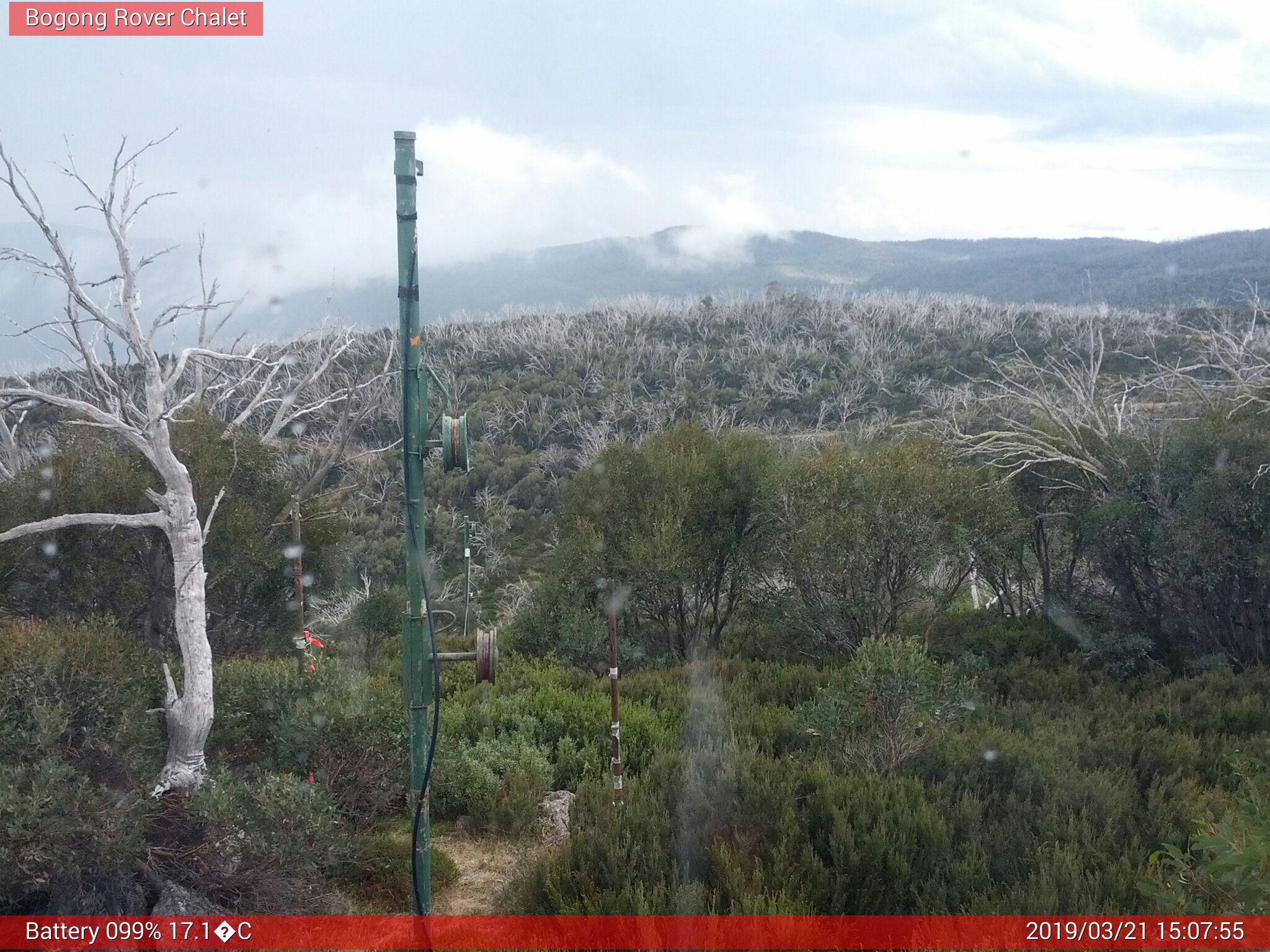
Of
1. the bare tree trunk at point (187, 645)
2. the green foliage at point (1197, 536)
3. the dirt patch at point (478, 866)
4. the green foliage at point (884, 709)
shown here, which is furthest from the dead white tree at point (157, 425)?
the green foliage at point (1197, 536)

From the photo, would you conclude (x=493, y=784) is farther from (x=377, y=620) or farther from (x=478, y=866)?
(x=377, y=620)

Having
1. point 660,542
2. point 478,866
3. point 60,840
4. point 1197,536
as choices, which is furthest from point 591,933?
point 1197,536

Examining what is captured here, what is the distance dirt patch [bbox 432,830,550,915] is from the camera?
5945 mm

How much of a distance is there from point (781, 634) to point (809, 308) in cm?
4159

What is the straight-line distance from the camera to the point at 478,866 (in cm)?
657

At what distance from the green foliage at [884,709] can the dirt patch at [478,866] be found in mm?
2492

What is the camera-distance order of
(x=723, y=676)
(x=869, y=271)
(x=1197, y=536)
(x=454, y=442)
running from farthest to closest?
1. (x=869, y=271)
2. (x=723, y=676)
3. (x=1197, y=536)
4. (x=454, y=442)

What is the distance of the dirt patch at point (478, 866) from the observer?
595 centimetres

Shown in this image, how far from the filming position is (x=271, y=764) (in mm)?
6648

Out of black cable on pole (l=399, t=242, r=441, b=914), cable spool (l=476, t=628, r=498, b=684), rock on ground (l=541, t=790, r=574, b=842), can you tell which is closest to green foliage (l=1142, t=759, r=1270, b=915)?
cable spool (l=476, t=628, r=498, b=684)

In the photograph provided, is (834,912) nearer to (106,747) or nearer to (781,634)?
(106,747)

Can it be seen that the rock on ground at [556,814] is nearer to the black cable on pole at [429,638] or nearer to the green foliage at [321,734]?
the green foliage at [321,734]

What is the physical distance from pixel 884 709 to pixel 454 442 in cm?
455

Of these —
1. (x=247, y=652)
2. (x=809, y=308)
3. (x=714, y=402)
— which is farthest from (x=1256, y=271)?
(x=247, y=652)
